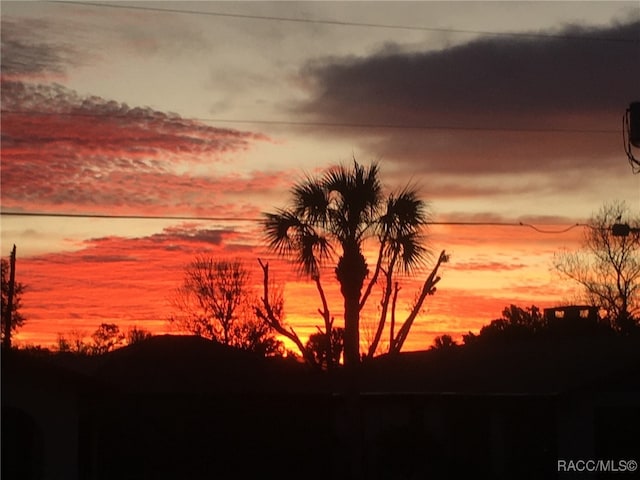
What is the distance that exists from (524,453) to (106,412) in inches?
433

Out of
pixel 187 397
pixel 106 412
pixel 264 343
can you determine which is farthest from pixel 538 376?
pixel 264 343

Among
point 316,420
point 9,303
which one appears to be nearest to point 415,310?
point 316,420

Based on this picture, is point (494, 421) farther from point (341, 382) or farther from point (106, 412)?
point (106, 412)

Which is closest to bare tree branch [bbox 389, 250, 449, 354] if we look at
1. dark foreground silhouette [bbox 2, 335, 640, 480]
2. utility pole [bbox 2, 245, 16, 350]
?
dark foreground silhouette [bbox 2, 335, 640, 480]

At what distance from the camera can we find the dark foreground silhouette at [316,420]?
21.3 m

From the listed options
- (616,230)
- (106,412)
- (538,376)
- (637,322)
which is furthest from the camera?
(637,322)

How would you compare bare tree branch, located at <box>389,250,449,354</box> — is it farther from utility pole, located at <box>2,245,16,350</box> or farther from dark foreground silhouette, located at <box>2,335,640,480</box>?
utility pole, located at <box>2,245,16,350</box>

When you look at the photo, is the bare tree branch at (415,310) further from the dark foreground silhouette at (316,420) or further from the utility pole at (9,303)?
the utility pole at (9,303)

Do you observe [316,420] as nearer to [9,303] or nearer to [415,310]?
[415,310]

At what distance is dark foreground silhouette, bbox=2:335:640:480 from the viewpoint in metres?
21.3

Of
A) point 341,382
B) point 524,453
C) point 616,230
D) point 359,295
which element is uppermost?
point 616,230

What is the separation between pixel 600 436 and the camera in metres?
25.1

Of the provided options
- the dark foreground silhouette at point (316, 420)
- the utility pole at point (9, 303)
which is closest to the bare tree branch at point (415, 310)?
the dark foreground silhouette at point (316, 420)

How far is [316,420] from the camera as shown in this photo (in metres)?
26.6
